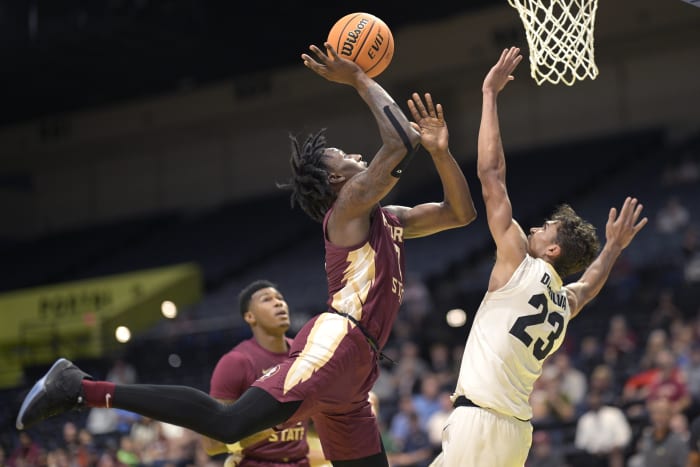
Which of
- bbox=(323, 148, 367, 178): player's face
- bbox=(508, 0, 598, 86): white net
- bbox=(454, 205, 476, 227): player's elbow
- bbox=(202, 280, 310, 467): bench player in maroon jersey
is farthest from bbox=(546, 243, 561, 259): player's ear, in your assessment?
bbox=(202, 280, 310, 467): bench player in maroon jersey

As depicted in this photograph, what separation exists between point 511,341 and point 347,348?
0.81 m

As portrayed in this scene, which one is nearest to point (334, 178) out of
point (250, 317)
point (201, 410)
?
point (201, 410)

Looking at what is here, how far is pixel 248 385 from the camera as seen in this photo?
677cm

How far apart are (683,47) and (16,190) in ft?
52.6

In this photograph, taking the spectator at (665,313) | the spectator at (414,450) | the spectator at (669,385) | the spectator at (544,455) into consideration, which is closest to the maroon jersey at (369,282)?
the spectator at (669,385)

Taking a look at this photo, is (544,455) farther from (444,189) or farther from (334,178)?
(334,178)

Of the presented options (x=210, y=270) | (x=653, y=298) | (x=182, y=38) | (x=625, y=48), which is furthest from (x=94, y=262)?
(x=653, y=298)

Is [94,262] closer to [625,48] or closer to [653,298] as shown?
[625,48]

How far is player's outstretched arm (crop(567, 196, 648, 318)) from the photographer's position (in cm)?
610

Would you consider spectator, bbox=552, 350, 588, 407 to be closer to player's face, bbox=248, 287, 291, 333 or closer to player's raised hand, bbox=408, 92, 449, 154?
player's face, bbox=248, 287, 291, 333

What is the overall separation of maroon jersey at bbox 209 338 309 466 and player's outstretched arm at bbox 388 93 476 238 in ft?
4.76

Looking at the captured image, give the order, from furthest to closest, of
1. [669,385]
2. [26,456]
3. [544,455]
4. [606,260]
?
1. [26,456]
2. [669,385]
3. [544,455]
4. [606,260]

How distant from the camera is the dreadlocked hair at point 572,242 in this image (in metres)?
5.66

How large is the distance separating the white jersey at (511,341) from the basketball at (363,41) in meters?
1.29
